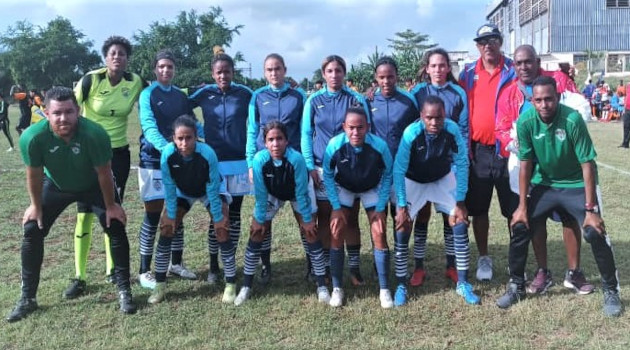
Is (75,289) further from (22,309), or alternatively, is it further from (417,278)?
(417,278)

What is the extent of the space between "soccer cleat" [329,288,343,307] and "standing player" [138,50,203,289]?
5.30 feet

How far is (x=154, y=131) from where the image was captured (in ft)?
15.7

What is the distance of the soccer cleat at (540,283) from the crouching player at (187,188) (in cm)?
255

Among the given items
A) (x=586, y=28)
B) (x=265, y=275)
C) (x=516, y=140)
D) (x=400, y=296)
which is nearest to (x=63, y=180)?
(x=265, y=275)

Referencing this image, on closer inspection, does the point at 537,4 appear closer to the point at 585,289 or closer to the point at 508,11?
the point at 508,11

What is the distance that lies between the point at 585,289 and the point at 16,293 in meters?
4.83

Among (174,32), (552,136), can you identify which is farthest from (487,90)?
(174,32)

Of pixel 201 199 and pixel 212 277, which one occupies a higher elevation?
pixel 201 199

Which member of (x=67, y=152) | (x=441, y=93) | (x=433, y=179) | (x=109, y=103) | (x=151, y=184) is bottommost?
(x=433, y=179)

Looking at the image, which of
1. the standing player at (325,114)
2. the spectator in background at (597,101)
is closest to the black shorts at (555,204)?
the standing player at (325,114)

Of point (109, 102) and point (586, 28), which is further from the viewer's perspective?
point (586, 28)

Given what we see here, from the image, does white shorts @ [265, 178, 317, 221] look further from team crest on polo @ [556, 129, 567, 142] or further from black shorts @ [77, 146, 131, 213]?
team crest on polo @ [556, 129, 567, 142]

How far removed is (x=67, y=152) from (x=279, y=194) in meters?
1.68

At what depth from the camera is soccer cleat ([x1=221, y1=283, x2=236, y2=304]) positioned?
4707mm
